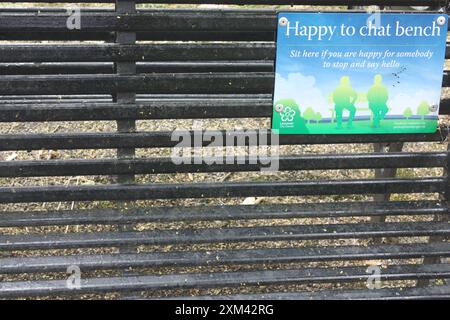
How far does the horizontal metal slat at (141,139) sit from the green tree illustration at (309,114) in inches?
3.2

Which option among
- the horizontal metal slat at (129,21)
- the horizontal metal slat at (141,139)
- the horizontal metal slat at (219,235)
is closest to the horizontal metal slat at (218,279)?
the horizontal metal slat at (219,235)

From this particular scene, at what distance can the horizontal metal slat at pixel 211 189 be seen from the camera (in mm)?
2617

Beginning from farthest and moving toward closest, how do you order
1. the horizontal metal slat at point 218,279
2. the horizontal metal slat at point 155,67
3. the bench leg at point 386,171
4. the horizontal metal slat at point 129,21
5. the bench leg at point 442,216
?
the horizontal metal slat at point 155,67 < the bench leg at point 386,171 < the bench leg at point 442,216 < the horizontal metal slat at point 218,279 < the horizontal metal slat at point 129,21

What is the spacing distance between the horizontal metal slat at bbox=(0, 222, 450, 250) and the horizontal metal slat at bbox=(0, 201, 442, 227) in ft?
0.19

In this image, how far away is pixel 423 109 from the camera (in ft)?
8.70

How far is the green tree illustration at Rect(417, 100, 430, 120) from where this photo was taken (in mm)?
2640

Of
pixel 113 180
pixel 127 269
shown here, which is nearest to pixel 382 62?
pixel 127 269

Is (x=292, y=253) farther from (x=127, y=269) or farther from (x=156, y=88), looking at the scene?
(x=156, y=88)

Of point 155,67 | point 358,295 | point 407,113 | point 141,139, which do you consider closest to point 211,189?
point 141,139

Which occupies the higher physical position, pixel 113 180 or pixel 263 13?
pixel 263 13

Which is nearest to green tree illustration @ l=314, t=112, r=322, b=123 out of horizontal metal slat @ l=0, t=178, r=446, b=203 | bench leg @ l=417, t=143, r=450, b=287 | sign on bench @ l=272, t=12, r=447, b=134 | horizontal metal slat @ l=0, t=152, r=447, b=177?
sign on bench @ l=272, t=12, r=447, b=134

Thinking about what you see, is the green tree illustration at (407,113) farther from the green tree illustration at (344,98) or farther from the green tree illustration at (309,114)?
the green tree illustration at (309,114)

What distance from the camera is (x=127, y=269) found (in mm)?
2664

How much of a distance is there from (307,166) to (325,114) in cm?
24
